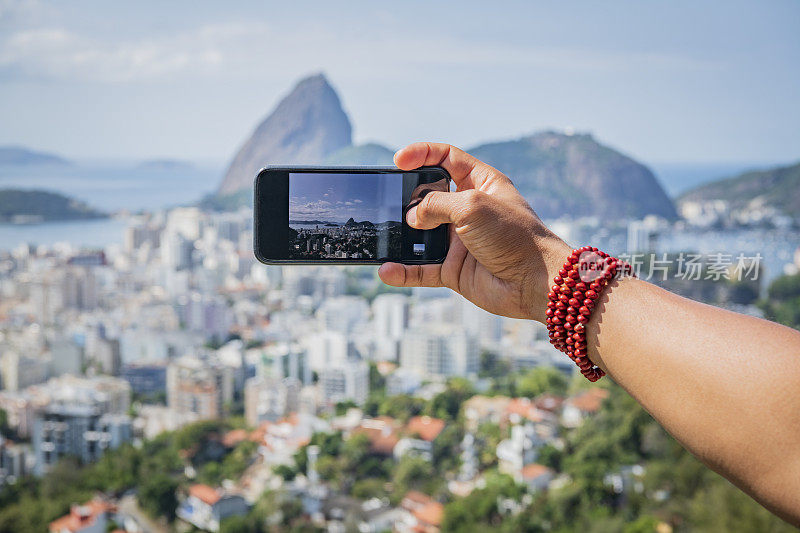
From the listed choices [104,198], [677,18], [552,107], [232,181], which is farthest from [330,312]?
[677,18]

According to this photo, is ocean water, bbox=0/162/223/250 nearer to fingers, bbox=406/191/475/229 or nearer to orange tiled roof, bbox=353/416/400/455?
orange tiled roof, bbox=353/416/400/455

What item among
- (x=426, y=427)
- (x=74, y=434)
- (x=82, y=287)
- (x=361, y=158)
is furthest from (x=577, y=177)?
(x=361, y=158)

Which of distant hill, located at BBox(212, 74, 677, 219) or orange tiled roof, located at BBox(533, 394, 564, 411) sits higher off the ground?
distant hill, located at BBox(212, 74, 677, 219)

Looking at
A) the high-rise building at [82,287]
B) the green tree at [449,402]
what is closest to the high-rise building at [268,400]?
the green tree at [449,402]

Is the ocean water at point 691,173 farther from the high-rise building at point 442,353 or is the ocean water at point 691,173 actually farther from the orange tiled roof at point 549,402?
the orange tiled roof at point 549,402

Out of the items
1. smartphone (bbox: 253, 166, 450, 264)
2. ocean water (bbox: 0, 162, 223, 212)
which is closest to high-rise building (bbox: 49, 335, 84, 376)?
ocean water (bbox: 0, 162, 223, 212)

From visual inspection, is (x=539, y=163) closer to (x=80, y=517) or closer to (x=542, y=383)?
(x=542, y=383)

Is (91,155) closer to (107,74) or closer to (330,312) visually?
(107,74)
